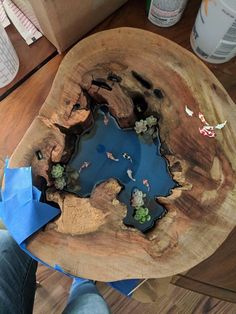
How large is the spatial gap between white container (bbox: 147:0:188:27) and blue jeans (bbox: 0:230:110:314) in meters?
0.49

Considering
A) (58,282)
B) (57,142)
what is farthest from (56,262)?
(58,282)

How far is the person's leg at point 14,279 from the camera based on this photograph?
543mm

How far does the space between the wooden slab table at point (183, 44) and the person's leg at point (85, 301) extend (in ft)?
0.50

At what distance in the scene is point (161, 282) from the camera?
65 cm

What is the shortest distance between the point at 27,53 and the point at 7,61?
82mm

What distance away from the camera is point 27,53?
0.66 metres

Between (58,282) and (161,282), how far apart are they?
269 millimetres

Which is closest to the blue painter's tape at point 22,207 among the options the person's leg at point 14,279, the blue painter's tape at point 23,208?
the blue painter's tape at point 23,208

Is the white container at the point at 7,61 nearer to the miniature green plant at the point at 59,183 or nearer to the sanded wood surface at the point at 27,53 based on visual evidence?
the sanded wood surface at the point at 27,53

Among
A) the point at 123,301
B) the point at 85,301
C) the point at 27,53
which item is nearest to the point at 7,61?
the point at 27,53

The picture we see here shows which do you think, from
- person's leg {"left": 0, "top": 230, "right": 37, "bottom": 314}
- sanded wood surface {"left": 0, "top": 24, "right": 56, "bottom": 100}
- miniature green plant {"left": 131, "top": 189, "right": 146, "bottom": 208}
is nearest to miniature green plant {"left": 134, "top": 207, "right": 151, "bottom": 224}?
miniature green plant {"left": 131, "top": 189, "right": 146, "bottom": 208}

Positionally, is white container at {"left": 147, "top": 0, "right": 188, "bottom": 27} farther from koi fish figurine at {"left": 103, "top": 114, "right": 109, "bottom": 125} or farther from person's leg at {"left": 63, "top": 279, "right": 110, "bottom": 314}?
person's leg at {"left": 63, "top": 279, "right": 110, "bottom": 314}

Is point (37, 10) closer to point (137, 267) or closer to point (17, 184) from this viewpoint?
point (17, 184)

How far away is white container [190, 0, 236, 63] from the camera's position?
0.47m
